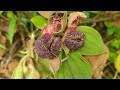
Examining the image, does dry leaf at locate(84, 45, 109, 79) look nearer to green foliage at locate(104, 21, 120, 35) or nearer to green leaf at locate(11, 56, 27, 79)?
green foliage at locate(104, 21, 120, 35)

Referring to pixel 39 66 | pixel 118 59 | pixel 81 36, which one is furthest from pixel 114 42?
pixel 81 36

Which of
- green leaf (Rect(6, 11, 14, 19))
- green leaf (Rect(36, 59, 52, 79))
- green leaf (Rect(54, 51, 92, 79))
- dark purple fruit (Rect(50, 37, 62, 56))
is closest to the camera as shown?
dark purple fruit (Rect(50, 37, 62, 56))

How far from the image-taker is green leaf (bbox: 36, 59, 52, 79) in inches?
42.3

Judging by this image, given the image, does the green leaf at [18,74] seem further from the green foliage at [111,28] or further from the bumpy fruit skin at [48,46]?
the green foliage at [111,28]

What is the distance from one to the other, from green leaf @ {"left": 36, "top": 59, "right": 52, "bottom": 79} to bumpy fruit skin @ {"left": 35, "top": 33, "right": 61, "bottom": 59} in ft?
0.65

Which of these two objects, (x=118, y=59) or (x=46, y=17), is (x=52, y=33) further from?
(x=118, y=59)

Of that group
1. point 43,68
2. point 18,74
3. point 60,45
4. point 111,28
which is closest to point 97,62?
point 111,28

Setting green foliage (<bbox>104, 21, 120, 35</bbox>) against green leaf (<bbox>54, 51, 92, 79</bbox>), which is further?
green foliage (<bbox>104, 21, 120, 35</bbox>)

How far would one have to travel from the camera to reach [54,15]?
887 millimetres

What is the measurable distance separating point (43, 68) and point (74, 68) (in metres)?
0.16

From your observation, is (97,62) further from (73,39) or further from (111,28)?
(73,39)

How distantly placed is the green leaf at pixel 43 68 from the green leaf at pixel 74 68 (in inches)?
3.5

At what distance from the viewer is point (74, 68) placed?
99 centimetres

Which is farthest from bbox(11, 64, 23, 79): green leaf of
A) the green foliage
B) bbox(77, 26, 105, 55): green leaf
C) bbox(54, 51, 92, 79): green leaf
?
the green foliage
